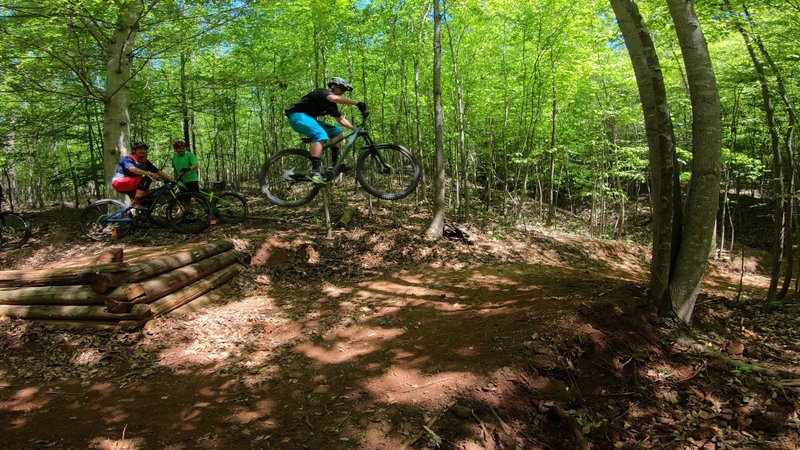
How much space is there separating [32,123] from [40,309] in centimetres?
649

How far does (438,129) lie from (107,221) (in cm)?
750

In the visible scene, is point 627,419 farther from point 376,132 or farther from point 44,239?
point 376,132

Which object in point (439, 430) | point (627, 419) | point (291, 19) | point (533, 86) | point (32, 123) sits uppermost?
point (291, 19)

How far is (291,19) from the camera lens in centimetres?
990

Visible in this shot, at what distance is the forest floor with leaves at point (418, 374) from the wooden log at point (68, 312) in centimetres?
18

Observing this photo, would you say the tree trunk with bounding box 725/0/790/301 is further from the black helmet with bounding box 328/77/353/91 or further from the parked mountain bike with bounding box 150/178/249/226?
the parked mountain bike with bounding box 150/178/249/226

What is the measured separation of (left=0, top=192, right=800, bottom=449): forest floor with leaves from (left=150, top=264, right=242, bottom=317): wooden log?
219mm

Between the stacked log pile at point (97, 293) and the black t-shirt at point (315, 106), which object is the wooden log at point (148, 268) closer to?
the stacked log pile at point (97, 293)

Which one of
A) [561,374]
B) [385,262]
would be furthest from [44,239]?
[561,374]

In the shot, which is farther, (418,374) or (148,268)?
(148,268)

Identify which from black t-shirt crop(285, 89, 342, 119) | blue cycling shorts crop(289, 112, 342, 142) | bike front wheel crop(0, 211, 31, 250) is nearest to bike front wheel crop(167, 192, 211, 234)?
bike front wheel crop(0, 211, 31, 250)

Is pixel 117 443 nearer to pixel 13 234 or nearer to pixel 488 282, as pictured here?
pixel 488 282

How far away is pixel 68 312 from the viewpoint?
16.9 feet

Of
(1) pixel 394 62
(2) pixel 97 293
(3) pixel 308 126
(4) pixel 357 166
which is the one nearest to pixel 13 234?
(2) pixel 97 293
